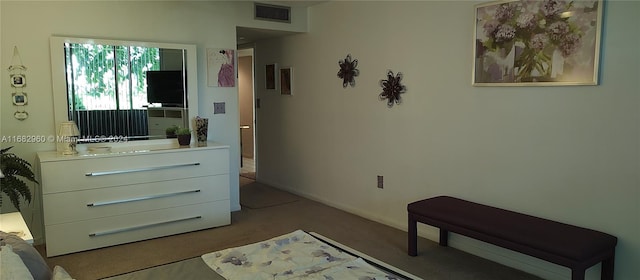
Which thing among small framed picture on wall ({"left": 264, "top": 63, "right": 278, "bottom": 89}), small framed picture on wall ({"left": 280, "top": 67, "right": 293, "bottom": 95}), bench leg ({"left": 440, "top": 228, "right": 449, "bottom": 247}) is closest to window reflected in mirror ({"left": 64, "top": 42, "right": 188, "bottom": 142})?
small framed picture on wall ({"left": 280, "top": 67, "right": 293, "bottom": 95})

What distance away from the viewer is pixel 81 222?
11.7 feet

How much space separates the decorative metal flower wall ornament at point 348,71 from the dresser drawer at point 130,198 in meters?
1.55

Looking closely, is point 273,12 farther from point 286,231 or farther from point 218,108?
point 286,231

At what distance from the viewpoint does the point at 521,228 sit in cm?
280

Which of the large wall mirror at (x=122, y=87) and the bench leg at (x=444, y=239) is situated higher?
the large wall mirror at (x=122, y=87)

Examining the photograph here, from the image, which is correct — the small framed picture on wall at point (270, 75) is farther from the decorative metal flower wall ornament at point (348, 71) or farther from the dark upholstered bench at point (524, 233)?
the dark upholstered bench at point (524, 233)

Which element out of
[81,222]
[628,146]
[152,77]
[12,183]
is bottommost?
[81,222]

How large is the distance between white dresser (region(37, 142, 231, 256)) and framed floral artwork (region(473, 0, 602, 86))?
245 cm

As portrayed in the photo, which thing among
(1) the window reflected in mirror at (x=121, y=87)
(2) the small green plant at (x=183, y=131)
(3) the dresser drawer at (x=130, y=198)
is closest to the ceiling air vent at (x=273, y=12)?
(1) the window reflected in mirror at (x=121, y=87)

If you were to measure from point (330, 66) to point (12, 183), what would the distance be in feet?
10.0

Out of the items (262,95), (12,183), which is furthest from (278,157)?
(12,183)

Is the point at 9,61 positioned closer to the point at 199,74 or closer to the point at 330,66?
the point at 199,74

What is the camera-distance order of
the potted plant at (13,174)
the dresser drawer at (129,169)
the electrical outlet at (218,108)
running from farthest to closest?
the electrical outlet at (218,108), the dresser drawer at (129,169), the potted plant at (13,174)

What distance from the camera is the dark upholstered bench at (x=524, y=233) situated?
2479 millimetres
